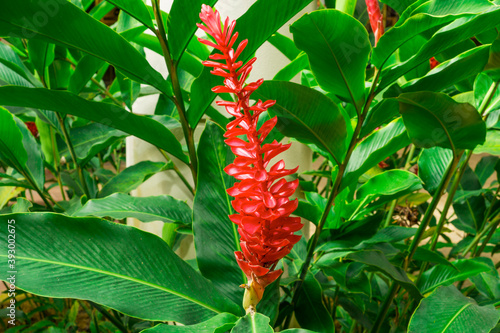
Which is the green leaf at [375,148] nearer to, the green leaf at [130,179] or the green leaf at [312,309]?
the green leaf at [312,309]

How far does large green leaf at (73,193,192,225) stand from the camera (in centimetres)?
54

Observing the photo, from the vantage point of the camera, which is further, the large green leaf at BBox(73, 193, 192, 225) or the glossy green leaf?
the glossy green leaf

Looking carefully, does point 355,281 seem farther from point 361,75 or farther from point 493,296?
point 361,75

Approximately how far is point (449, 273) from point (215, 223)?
44cm

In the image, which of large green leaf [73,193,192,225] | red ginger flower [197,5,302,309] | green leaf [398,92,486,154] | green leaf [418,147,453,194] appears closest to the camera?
red ginger flower [197,5,302,309]

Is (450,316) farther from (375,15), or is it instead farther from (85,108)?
(85,108)

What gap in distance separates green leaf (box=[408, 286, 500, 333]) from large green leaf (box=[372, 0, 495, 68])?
0.99 ft

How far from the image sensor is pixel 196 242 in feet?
1.44

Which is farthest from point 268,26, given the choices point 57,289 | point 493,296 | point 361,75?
point 493,296

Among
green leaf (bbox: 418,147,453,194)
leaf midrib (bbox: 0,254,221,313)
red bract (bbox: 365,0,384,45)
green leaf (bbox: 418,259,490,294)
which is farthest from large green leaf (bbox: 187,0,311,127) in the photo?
green leaf (bbox: 418,259,490,294)

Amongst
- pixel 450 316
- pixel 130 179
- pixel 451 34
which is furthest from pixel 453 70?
pixel 130 179

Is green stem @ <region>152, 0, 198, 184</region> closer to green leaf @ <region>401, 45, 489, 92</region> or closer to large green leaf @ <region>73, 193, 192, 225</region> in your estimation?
large green leaf @ <region>73, 193, 192, 225</region>

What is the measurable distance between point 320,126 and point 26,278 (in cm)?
35

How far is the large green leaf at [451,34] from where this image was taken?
0.39 m
